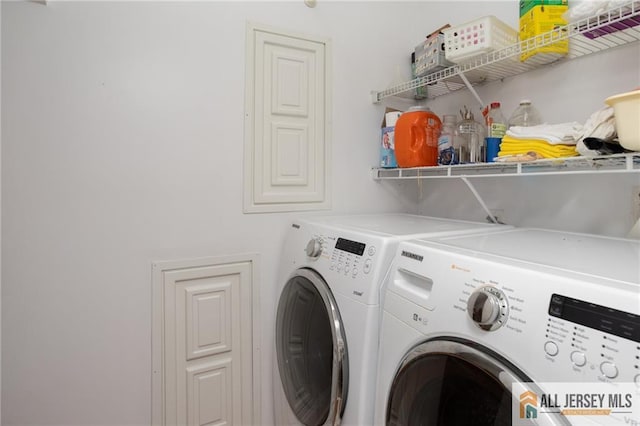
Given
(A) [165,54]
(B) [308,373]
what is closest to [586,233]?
(B) [308,373]

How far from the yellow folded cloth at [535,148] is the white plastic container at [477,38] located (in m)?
0.37

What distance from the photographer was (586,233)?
138 centimetres

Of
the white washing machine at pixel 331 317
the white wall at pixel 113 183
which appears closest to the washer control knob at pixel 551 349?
the white washing machine at pixel 331 317

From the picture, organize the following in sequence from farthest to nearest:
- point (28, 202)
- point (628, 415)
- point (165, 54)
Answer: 1. point (165, 54)
2. point (28, 202)
3. point (628, 415)

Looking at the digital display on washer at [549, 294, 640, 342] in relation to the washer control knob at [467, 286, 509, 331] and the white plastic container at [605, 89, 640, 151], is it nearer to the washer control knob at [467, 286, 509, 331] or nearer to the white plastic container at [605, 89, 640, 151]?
the washer control knob at [467, 286, 509, 331]

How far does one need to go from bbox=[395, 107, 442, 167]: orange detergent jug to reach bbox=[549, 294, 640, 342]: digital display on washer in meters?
1.10

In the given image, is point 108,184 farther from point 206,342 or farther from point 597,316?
point 597,316

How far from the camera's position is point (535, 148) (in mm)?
1222

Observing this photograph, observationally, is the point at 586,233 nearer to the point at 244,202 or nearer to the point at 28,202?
the point at 244,202

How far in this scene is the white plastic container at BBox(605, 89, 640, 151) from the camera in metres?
0.90

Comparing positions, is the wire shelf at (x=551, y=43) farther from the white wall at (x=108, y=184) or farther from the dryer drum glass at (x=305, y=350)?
the dryer drum glass at (x=305, y=350)

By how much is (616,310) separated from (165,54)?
1.69m

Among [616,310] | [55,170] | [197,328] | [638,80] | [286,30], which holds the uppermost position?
[286,30]

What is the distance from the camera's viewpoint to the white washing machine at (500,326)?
609 mm
